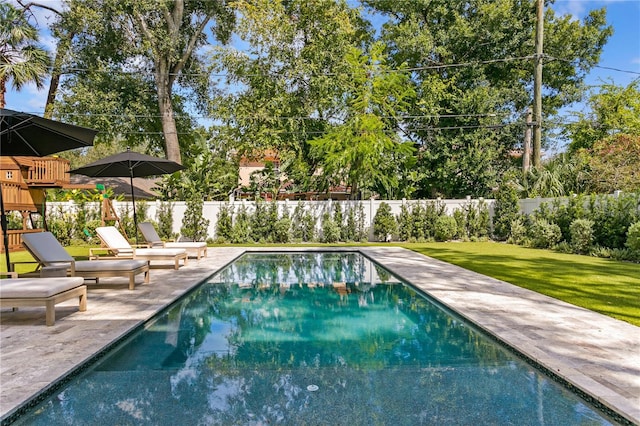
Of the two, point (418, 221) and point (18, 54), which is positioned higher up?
point (18, 54)

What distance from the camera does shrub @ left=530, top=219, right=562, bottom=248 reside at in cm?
1473

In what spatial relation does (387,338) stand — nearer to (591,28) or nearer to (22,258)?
(22,258)

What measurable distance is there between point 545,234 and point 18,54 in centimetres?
2541

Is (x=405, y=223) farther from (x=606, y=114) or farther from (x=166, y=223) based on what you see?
(x=606, y=114)

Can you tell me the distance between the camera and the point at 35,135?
6781 millimetres

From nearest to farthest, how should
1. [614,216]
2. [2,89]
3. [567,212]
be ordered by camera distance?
[614,216]
[567,212]
[2,89]

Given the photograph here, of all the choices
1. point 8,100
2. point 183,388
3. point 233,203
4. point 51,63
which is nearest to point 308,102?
point 233,203

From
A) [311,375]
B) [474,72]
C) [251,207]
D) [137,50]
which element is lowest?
[311,375]

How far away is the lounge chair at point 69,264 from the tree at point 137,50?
54.4 ft

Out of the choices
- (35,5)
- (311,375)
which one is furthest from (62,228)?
(311,375)

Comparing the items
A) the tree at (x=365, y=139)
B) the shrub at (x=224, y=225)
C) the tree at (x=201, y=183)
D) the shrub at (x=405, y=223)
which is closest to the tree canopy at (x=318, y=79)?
the tree at (x=365, y=139)

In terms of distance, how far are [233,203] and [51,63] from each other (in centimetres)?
1369

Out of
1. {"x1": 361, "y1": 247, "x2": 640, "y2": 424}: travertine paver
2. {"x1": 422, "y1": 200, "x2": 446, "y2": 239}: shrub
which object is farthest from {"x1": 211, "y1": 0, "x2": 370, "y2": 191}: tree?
{"x1": 361, "y1": 247, "x2": 640, "y2": 424}: travertine paver

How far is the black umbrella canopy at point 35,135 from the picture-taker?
19.9 feet
